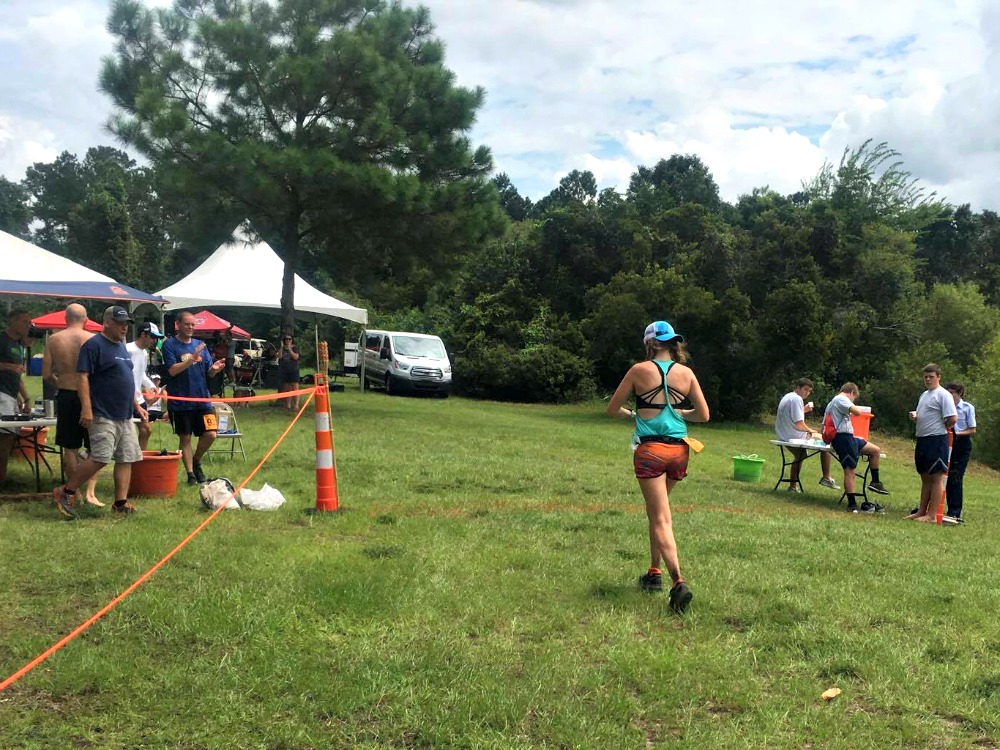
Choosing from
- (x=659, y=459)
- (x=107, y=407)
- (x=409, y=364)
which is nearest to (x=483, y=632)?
(x=659, y=459)

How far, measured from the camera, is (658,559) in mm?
5059

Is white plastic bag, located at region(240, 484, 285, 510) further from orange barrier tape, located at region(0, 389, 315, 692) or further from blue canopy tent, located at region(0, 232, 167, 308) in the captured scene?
blue canopy tent, located at region(0, 232, 167, 308)

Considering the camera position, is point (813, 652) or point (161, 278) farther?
point (161, 278)

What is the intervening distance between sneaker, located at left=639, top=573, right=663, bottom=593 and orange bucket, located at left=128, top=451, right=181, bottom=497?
458 cm

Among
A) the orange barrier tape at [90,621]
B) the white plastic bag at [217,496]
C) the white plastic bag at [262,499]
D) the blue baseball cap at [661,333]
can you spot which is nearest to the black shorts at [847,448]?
the blue baseball cap at [661,333]

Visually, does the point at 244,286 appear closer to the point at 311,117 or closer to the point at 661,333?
the point at 311,117

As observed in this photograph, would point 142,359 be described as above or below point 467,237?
below

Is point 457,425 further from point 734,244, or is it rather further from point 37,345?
point 37,345

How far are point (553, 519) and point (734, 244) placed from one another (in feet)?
69.2

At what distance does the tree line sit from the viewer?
645 inches

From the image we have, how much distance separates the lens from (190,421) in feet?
26.8

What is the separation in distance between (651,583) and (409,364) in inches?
767

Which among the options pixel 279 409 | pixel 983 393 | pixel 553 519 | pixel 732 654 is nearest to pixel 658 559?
pixel 732 654

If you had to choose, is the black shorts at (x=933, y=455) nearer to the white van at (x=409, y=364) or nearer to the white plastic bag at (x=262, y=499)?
the white plastic bag at (x=262, y=499)
